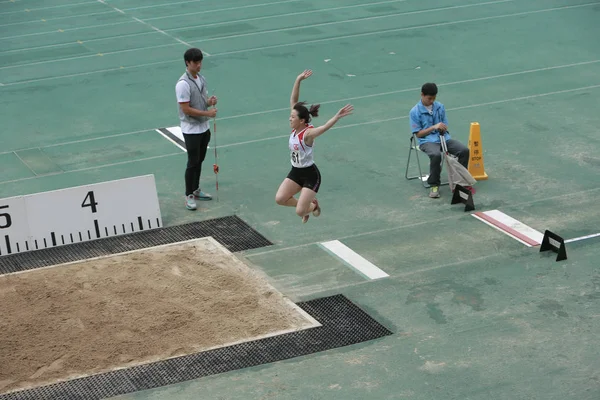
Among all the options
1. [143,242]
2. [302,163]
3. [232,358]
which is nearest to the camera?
[232,358]

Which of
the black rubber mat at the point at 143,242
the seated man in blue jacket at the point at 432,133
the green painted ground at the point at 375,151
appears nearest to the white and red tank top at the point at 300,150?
the green painted ground at the point at 375,151

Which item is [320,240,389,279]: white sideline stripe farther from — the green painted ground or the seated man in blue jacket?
the seated man in blue jacket

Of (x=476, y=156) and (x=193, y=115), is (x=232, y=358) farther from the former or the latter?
(x=476, y=156)

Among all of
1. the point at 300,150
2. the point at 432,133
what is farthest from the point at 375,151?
the point at 300,150

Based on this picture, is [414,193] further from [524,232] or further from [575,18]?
[575,18]

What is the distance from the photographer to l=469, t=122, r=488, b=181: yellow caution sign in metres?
14.9

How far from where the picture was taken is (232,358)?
10016 millimetres

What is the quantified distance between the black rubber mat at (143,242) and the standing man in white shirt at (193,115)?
754mm

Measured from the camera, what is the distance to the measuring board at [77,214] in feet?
42.0

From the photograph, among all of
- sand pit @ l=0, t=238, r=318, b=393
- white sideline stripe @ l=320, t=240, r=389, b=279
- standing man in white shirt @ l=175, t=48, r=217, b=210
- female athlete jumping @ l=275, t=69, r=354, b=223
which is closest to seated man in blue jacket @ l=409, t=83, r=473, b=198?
white sideline stripe @ l=320, t=240, r=389, b=279

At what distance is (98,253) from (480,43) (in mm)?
12151

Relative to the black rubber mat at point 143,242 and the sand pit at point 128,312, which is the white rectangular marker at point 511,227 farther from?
the sand pit at point 128,312

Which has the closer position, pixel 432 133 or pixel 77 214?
pixel 77 214

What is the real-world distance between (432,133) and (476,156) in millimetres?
798
